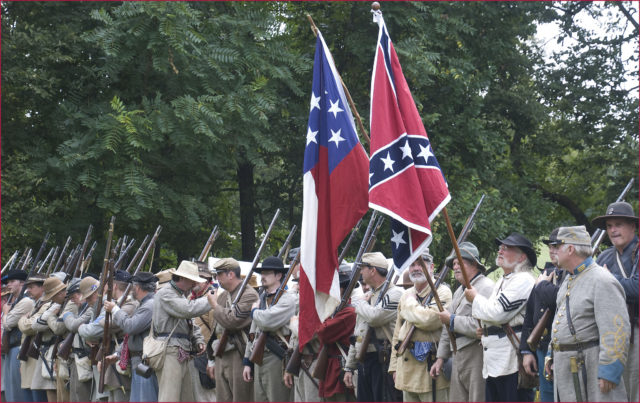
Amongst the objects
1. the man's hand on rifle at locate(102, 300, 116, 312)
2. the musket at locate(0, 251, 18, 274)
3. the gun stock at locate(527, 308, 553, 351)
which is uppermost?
the musket at locate(0, 251, 18, 274)

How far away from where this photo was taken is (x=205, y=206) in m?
18.8

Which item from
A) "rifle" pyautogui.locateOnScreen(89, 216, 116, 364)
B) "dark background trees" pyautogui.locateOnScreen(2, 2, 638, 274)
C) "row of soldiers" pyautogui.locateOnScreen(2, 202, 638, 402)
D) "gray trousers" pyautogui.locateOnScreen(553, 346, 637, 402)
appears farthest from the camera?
"dark background trees" pyautogui.locateOnScreen(2, 2, 638, 274)

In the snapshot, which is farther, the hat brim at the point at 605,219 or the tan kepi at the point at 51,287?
the tan kepi at the point at 51,287

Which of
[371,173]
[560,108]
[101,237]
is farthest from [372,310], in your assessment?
[560,108]

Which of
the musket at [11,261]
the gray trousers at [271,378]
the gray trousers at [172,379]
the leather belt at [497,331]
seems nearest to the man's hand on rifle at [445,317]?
the leather belt at [497,331]

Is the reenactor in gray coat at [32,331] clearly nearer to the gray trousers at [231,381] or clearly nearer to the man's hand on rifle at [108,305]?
the man's hand on rifle at [108,305]

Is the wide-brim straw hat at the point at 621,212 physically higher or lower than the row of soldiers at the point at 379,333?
higher

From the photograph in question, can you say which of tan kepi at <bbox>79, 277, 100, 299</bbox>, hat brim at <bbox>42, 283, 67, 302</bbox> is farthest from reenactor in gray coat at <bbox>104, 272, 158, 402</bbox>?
hat brim at <bbox>42, 283, 67, 302</bbox>

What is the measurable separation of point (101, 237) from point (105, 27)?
470 cm

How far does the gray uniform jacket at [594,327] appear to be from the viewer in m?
6.64

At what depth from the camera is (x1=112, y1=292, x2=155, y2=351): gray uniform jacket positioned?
35.5 ft

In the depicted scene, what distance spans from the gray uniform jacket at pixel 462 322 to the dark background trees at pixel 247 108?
9.16 meters

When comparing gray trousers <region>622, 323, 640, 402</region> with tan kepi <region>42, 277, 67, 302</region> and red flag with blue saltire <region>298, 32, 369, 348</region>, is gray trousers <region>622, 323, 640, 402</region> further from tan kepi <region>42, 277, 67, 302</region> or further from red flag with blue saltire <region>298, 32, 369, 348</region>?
tan kepi <region>42, 277, 67, 302</region>

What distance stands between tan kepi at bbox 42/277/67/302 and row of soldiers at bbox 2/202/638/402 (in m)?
0.02
